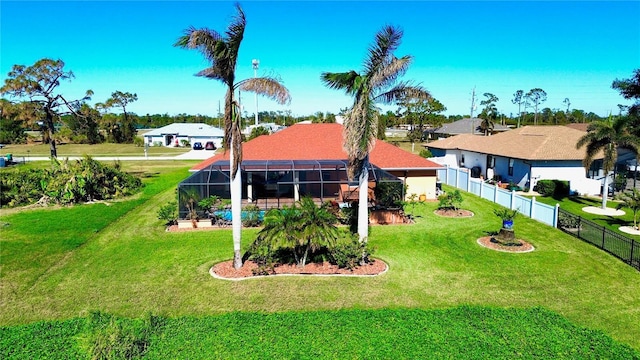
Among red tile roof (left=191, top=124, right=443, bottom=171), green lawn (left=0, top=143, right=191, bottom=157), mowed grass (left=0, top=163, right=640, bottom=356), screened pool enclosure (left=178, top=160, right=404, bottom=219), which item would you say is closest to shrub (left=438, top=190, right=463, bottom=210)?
screened pool enclosure (left=178, top=160, right=404, bottom=219)

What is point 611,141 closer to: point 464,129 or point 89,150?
point 464,129

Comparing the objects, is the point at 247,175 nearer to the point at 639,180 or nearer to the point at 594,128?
the point at 594,128

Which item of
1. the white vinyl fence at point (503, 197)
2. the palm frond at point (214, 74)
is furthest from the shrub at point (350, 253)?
the white vinyl fence at point (503, 197)

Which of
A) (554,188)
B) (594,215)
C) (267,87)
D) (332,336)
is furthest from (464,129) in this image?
(332,336)

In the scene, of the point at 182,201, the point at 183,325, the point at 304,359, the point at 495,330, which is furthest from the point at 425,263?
the point at 182,201

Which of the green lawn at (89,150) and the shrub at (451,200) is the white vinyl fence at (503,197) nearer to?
the shrub at (451,200)
